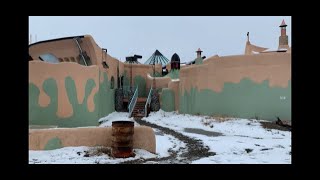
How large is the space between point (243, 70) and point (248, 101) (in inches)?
74.3

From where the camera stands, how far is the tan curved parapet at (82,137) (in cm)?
798

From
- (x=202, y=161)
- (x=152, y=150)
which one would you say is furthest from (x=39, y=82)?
(x=202, y=161)

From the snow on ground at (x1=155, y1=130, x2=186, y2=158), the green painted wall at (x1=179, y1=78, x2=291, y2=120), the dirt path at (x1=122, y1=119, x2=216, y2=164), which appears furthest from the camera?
the green painted wall at (x1=179, y1=78, x2=291, y2=120)

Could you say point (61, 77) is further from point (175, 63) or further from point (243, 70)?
point (175, 63)

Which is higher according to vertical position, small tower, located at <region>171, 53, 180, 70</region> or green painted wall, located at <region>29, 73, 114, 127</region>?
small tower, located at <region>171, 53, 180, 70</region>

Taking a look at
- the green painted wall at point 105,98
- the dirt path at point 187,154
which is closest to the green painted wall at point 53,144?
the dirt path at point 187,154

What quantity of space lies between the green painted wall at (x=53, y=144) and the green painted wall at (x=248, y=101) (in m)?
11.9

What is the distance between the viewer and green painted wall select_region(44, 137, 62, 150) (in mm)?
8040

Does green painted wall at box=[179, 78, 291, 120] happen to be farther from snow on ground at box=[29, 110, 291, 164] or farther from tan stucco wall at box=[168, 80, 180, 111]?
tan stucco wall at box=[168, 80, 180, 111]

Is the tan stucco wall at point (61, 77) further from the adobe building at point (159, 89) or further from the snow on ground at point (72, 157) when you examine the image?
the snow on ground at point (72, 157)

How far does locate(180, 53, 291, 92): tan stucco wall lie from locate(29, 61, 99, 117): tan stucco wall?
28.4 ft

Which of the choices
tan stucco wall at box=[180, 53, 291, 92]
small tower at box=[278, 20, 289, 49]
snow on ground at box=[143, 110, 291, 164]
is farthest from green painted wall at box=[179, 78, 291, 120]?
small tower at box=[278, 20, 289, 49]
